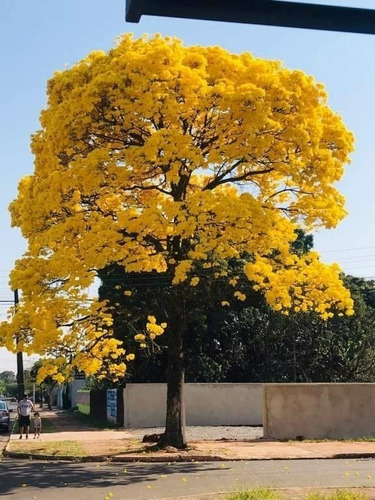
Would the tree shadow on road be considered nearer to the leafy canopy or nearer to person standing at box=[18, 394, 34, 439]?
the leafy canopy

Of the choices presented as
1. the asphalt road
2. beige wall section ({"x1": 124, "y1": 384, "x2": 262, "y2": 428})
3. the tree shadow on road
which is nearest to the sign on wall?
beige wall section ({"x1": 124, "y1": 384, "x2": 262, "y2": 428})

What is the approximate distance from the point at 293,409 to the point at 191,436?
11.9 ft

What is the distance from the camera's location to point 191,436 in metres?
A: 22.9

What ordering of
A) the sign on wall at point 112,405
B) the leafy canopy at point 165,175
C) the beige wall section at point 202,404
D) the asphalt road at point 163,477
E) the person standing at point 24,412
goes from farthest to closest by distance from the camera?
the sign on wall at point 112,405, the beige wall section at point 202,404, the person standing at point 24,412, the leafy canopy at point 165,175, the asphalt road at point 163,477

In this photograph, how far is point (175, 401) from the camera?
18.1 metres

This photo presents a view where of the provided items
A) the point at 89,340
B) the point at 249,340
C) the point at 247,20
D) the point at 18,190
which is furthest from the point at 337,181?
the point at 249,340

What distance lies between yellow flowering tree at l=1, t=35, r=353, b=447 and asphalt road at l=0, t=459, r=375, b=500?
2.85m

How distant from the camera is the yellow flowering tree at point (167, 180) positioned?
15.6 meters

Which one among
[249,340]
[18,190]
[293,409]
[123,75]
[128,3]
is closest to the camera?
[128,3]

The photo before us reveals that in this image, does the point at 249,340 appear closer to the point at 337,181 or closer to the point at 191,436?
the point at 191,436

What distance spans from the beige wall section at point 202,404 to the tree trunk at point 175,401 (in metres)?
10.3

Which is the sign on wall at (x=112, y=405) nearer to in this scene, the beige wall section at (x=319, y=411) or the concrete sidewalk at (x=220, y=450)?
the concrete sidewalk at (x=220, y=450)

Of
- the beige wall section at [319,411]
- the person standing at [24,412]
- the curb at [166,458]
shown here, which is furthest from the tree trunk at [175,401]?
the person standing at [24,412]

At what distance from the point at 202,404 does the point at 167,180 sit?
14802 mm
